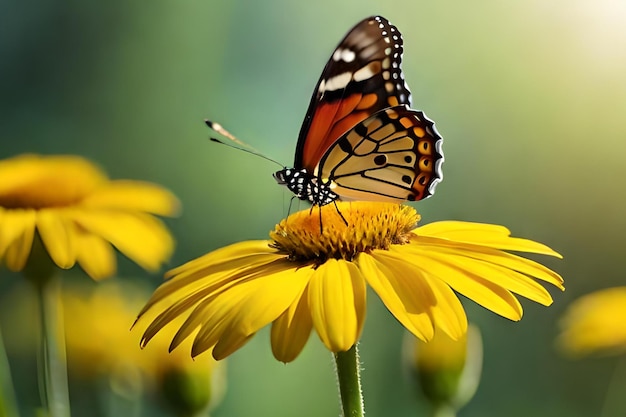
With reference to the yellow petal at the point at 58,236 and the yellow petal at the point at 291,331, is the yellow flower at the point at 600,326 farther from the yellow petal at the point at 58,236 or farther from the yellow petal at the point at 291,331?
the yellow petal at the point at 58,236

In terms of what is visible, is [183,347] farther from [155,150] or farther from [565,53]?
[565,53]

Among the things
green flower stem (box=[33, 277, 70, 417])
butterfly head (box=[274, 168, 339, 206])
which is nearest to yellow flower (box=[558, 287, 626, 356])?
butterfly head (box=[274, 168, 339, 206])

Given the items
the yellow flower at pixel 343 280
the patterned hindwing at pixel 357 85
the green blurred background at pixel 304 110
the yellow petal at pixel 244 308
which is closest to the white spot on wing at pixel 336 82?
the patterned hindwing at pixel 357 85

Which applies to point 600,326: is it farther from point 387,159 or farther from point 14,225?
point 14,225

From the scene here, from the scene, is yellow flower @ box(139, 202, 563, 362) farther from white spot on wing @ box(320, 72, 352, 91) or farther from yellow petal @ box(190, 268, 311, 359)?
white spot on wing @ box(320, 72, 352, 91)

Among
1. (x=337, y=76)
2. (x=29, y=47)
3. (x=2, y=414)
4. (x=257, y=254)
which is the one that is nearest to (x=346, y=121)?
(x=337, y=76)

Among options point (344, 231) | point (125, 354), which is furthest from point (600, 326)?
point (125, 354)

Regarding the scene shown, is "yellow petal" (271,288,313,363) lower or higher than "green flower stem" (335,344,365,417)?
higher
